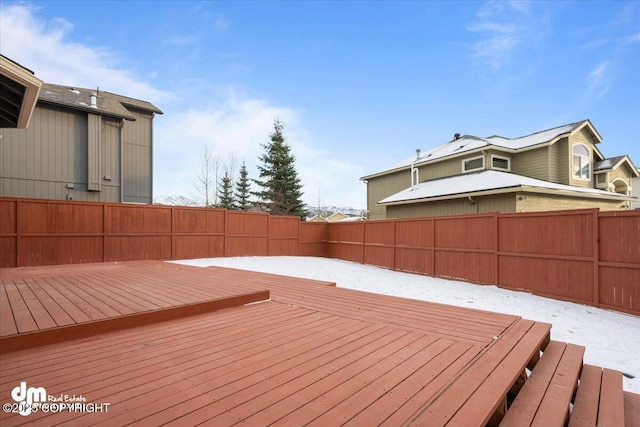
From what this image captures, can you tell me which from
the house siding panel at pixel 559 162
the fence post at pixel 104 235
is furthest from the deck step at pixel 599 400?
the house siding panel at pixel 559 162

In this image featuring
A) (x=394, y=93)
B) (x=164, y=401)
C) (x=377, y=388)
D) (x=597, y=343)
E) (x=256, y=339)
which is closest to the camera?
(x=164, y=401)

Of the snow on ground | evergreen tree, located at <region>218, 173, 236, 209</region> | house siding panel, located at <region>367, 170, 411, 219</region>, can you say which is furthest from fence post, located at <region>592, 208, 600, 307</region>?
evergreen tree, located at <region>218, 173, 236, 209</region>

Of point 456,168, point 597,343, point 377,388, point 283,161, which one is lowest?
point 597,343

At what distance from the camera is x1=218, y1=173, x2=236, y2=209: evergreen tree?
26.1m

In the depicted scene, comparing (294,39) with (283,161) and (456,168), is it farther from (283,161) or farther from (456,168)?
(283,161)

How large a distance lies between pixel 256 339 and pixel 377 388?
4.08 ft

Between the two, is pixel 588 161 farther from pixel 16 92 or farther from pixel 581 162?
pixel 16 92

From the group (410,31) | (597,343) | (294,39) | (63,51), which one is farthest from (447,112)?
(63,51)

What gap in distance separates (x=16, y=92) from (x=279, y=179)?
19616 millimetres

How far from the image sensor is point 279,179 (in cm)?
2469

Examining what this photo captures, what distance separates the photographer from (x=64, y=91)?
39.8 ft

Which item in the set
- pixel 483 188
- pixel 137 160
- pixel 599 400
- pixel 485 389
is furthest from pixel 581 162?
pixel 137 160

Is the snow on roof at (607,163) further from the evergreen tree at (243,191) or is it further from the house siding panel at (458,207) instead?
the evergreen tree at (243,191)

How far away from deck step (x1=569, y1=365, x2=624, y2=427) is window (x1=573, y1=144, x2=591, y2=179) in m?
14.4
